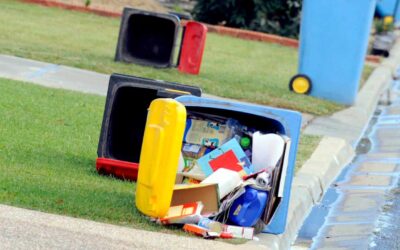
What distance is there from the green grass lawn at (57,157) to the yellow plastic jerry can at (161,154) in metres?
0.26

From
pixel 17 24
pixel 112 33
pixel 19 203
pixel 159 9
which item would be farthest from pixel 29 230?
pixel 159 9

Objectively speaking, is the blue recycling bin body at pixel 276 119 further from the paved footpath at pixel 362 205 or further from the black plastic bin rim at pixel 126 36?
the black plastic bin rim at pixel 126 36

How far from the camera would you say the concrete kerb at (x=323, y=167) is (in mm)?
7859

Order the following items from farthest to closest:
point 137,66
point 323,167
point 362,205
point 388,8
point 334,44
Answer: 1. point 388,8
2. point 334,44
3. point 137,66
4. point 323,167
5. point 362,205

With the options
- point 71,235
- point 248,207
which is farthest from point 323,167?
point 71,235

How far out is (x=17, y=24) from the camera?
59.2ft

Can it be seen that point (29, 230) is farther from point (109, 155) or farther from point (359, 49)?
point (359, 49)

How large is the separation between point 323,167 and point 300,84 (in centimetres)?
526

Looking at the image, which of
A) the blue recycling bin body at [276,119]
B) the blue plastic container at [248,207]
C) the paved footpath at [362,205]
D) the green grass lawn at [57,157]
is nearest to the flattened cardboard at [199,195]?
the blue plastic container at [248,207]

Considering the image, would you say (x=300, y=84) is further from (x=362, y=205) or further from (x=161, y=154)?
(x=161, y=154)

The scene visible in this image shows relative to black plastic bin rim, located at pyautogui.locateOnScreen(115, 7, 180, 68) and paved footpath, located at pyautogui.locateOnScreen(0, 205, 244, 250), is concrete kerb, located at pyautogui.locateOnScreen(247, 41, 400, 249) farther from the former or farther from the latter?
black plastic bin rim, located at pyautogui.locateOnScreen(115, 7, 180, 68)

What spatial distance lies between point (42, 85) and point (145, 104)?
159 inches

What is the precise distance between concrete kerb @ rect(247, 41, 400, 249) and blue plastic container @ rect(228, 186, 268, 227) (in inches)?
6.6

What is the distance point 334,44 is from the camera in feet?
49.5
